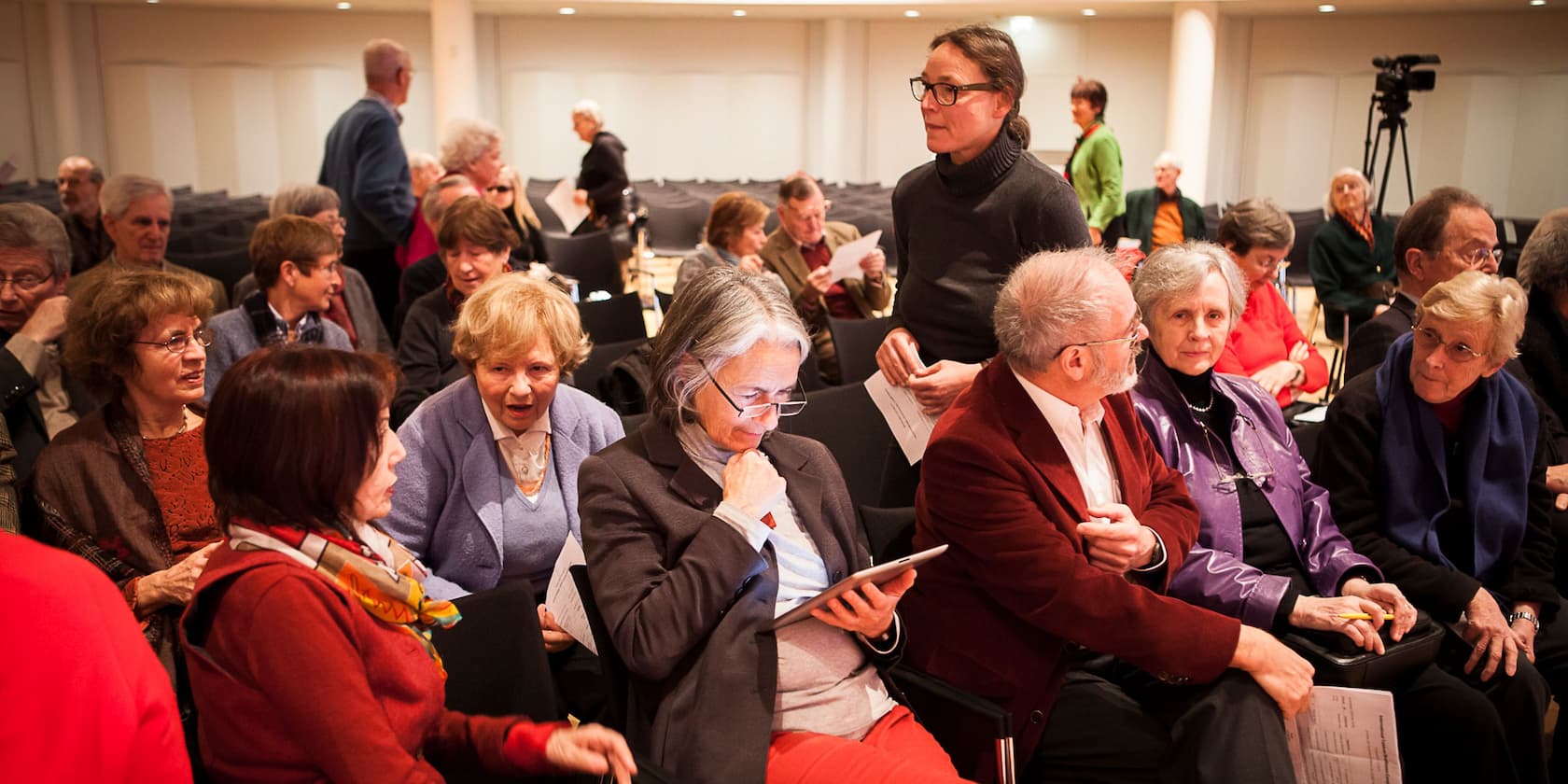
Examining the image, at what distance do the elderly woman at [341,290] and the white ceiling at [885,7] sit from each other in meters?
9.66

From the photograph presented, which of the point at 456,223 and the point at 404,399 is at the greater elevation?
the point at 456,223

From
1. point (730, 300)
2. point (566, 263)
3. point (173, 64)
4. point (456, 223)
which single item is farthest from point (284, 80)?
point (730, 300)

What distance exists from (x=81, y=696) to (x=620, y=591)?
1045 millimetres

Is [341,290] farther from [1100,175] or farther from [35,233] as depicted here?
[1100,175]

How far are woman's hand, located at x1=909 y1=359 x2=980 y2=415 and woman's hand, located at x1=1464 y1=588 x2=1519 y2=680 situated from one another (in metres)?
1.25

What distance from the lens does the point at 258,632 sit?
1.53m

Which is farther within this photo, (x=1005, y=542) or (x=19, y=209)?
(x=19, y=209)

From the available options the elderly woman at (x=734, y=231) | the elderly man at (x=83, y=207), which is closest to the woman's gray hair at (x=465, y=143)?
the elderly woman at (x=734, y=231)

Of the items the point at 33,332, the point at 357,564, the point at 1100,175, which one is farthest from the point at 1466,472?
the point at 1100,175

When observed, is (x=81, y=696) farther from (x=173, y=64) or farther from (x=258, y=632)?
(x=173, y=64)

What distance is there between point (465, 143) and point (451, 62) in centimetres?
877

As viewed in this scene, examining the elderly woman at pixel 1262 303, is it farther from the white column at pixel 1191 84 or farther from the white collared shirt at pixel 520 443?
the white column at pixel 1191 84

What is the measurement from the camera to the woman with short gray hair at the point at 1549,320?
11.5 ft

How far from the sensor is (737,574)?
198cm
